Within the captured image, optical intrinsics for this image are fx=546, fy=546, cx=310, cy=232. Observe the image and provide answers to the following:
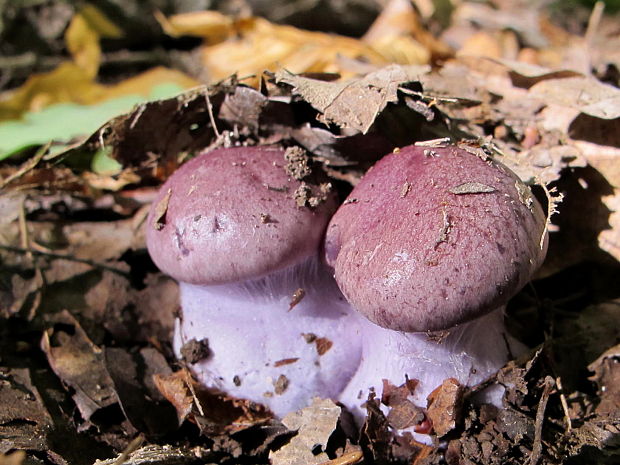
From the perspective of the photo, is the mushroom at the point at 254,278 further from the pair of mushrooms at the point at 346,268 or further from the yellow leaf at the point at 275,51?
the yellow leaf at the point at 275,51

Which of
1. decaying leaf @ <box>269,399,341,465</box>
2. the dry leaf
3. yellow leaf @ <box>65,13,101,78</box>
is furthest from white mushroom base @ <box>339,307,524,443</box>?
yellow leaf @ <box>65,13,101,78</box>

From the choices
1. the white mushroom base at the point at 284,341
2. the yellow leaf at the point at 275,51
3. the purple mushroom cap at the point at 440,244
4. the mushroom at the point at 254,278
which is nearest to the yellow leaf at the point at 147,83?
the yellow leaf at the point at 275,51

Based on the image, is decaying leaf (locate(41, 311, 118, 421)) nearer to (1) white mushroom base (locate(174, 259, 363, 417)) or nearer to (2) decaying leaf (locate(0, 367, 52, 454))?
(2) decaying leaf (locate(0, 367, 52, 454))

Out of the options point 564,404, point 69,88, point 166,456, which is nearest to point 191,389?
point 166,456

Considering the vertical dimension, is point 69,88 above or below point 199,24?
below

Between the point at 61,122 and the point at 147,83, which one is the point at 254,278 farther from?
the point at 147,83
